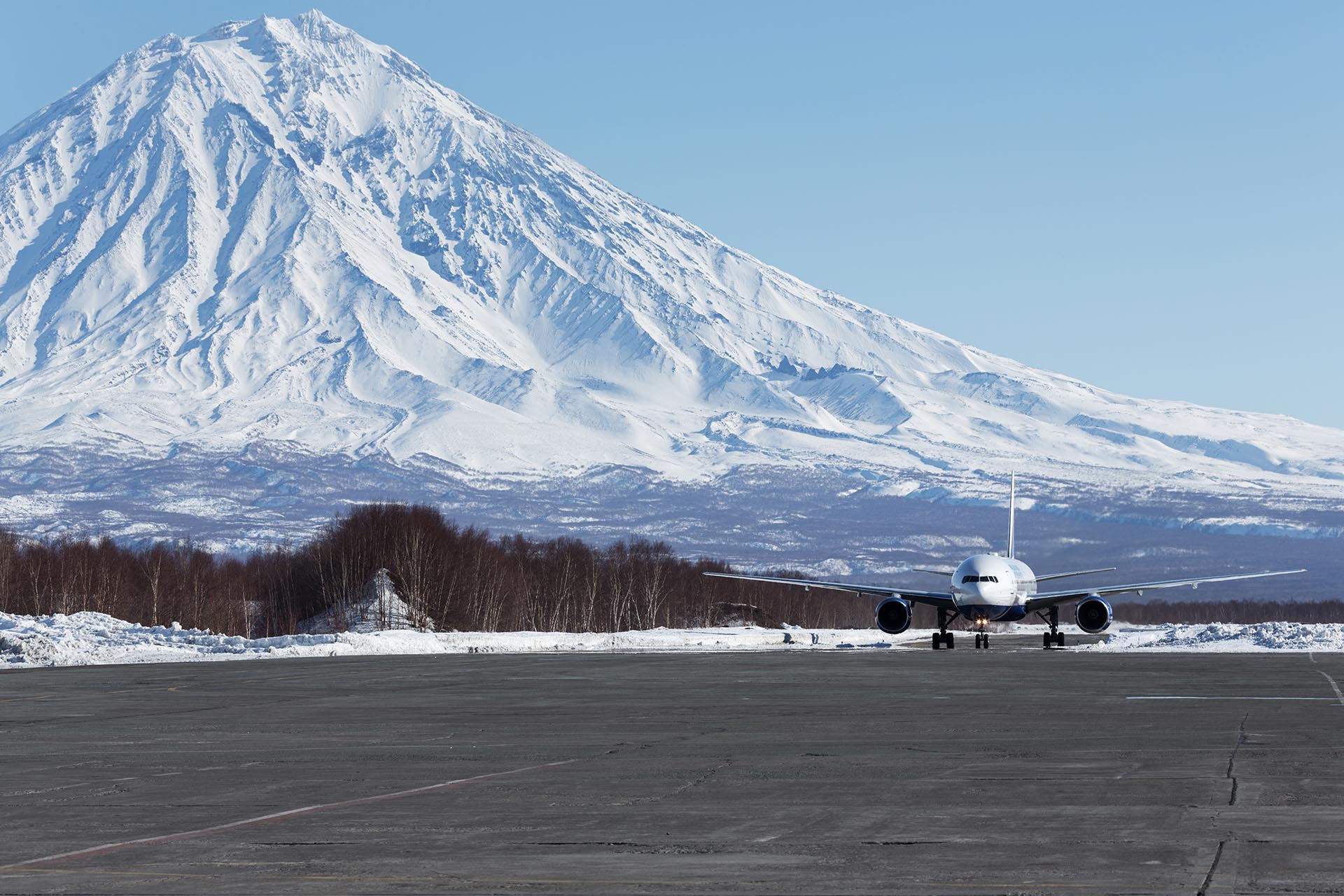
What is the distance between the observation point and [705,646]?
238ft

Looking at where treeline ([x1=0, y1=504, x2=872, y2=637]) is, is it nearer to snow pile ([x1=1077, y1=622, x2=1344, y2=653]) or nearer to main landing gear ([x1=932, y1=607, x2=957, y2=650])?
main landing gear ([x1=932, y1=607, x2=957, y2=650])

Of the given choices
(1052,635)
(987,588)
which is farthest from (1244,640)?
(987,588)

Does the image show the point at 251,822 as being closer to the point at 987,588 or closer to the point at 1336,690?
the point at 1336,690

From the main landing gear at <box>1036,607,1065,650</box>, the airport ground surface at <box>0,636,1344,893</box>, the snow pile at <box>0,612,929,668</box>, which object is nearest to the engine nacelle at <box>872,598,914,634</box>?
the snow pile at <box>0,612,929,668</box>

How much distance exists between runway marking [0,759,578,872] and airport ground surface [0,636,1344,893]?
0.19 feet

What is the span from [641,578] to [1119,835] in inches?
5756

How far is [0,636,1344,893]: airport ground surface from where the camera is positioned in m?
12.6

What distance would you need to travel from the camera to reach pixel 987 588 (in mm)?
64500

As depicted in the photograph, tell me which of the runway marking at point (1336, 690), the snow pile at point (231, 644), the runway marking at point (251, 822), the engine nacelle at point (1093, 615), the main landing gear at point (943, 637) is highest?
the engine nacelle at point (1093, 615)

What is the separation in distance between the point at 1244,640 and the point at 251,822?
207 feet

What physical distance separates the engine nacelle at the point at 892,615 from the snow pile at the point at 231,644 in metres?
3.49

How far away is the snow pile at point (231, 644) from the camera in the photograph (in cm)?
5209

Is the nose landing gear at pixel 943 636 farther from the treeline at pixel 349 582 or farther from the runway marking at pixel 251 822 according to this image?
the runway marking at pixel 251 822

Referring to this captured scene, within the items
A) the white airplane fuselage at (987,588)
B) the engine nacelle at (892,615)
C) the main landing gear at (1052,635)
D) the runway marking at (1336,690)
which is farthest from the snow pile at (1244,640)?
the runway marking at (1336,690)
